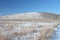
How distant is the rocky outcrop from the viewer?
7.72 ft

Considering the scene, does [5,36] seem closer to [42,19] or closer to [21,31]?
[21,31]

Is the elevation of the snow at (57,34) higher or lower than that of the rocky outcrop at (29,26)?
lower

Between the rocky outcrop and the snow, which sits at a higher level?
the rocky outcrop

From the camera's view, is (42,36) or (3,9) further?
(3,9)

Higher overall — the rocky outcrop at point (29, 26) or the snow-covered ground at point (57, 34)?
the rocky outcrop at point (29, 26)

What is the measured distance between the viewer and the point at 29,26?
7.85 ft

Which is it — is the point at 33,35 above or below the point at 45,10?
below

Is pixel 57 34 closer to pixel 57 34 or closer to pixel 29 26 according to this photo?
pixel 57 34

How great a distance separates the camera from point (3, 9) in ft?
8.12

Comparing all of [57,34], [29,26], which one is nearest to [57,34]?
[57,34]

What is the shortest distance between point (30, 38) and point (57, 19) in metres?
0.58

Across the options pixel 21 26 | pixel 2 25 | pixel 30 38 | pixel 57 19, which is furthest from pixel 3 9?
pixel 57 19

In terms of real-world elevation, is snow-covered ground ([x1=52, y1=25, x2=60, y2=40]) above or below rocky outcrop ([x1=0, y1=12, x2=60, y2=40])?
below

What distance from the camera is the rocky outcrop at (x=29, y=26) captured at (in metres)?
2.35
